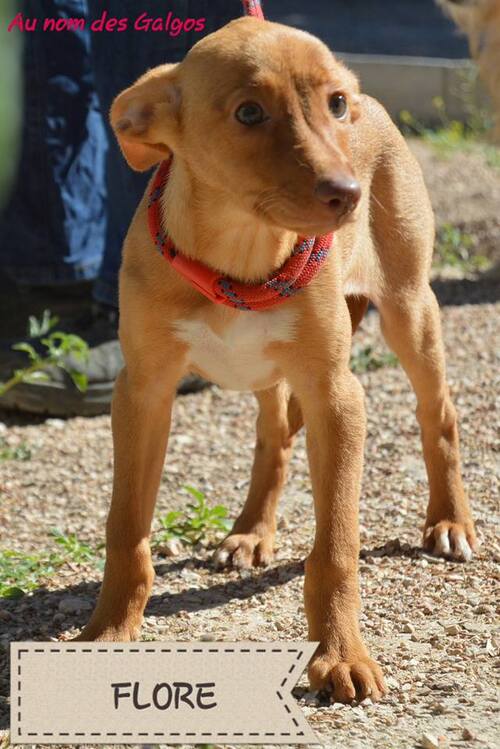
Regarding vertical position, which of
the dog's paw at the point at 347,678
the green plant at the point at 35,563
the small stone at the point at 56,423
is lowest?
the small stone at the point at 56,423

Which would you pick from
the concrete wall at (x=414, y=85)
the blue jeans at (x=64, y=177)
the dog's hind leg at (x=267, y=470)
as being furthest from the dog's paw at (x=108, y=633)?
the concrete wall at (x=414, y=85)

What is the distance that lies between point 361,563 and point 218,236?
1.21 metres

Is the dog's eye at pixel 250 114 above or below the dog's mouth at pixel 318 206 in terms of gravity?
above

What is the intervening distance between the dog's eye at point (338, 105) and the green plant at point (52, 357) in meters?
1.94

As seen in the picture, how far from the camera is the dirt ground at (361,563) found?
2697mm

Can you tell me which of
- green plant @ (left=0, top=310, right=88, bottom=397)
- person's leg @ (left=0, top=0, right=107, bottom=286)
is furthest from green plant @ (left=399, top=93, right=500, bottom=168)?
green plant @ (left=0, top=310, right=88, bottom=397)

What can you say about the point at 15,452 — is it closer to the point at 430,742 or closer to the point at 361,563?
the point at 361,563

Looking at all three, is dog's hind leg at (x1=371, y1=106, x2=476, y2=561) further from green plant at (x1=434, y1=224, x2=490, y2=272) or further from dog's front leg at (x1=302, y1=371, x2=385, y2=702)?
green plant at (x1=434, y1=224, x2=490, y2=272)

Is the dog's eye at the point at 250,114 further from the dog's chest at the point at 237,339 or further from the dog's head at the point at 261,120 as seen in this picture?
the dog's chest at the point at 237,339

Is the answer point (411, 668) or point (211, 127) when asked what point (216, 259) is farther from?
point (411, 668)

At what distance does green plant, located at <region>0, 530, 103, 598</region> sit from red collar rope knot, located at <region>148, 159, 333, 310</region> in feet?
3.59

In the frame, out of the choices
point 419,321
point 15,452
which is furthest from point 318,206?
point 15,452

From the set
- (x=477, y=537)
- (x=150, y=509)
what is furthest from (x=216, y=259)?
(x=477, y=537)

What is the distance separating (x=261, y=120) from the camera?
2.45 m
